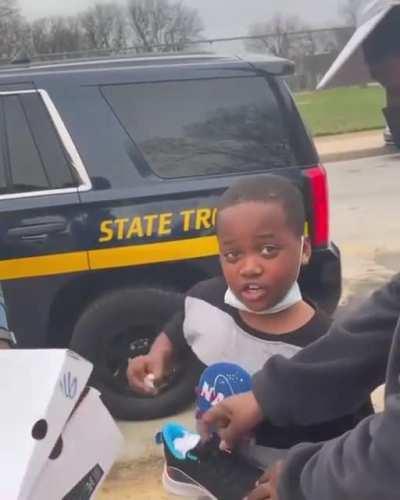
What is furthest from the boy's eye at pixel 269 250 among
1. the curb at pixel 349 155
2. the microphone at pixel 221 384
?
the curb at pixel 349 155

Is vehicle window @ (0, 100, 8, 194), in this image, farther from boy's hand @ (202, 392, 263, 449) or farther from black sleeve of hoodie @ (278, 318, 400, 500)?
black sleeve of hoodie @ (278, 318, 400, 500)

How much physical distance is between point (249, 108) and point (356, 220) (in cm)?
520

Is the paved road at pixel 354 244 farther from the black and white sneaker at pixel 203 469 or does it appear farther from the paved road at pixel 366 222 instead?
the black and white sneaker at pixel 203 469

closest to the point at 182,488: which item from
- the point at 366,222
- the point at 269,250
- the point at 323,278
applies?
the point at 269,250

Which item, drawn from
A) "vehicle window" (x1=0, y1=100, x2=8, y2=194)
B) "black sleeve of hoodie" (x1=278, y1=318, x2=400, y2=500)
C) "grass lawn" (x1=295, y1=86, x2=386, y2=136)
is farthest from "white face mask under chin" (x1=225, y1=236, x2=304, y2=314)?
"grass lawn" (x1=295, y1=86, x2=386, y2=136)

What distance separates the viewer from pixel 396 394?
1.14m

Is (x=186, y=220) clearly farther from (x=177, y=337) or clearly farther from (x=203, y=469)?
(x=203, y=469)

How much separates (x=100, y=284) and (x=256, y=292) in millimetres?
1862

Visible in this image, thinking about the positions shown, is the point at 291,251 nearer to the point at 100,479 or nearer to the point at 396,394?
the point at 100,479

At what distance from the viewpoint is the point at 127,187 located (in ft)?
12.6

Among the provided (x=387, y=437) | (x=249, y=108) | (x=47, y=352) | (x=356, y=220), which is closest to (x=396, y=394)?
(x=387, y=437)

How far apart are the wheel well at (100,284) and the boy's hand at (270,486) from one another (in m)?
2.42

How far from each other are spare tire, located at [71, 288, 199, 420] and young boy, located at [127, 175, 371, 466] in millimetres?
1602

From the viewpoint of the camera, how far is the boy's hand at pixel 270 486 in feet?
4.33
